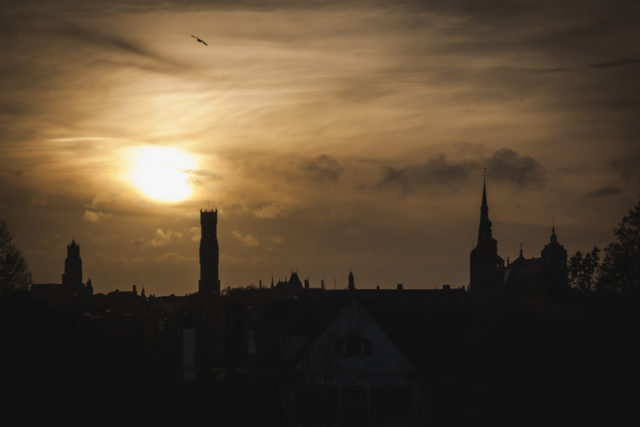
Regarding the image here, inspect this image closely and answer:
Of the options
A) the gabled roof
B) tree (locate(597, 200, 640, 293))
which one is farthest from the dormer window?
tree (locate(597, 200, 640, 293))

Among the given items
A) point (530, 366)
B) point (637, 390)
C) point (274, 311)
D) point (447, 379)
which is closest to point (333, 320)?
point (274, 311)

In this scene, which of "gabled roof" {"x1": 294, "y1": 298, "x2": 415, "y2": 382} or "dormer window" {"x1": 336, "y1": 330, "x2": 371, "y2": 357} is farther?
"dormer window" {"x1": 336, "y1": 330, "x2": 371, "y2": 357}

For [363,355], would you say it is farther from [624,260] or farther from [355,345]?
[624,260]

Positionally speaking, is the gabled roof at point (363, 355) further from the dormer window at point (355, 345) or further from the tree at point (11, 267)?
the tree at point (11, 267)

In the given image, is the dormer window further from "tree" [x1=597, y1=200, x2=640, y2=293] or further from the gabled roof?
"tree" [x1=597, y1=200, x2=640, y2=293]

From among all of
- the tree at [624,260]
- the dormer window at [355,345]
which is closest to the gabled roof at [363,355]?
the dormer window at [355,345]

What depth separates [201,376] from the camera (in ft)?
140

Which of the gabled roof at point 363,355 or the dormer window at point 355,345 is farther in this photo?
the dormer window at point 355,345

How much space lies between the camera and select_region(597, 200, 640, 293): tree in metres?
57.7

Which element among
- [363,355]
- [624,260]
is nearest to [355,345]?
[363,355]

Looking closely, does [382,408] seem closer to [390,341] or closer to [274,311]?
[390,341]

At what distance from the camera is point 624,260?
58.5 m

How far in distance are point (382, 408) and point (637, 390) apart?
12596 mm

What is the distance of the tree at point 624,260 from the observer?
189ft
